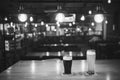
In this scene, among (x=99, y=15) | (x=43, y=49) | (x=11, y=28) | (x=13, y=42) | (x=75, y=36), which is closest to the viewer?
(x=99, y=15)

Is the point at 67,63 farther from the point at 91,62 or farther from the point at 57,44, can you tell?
the point at 57,44

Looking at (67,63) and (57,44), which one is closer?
(67,63)

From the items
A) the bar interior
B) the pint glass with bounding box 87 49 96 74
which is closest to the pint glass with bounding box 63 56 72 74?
the bar interior

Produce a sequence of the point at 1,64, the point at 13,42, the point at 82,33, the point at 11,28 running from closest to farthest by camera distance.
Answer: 1. the point at 1,64
2. the point at 13,42
3. the point at 11,28
4. the point at 82,33

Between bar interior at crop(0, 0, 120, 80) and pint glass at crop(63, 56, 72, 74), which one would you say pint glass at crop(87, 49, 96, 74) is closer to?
bar interior at crop(0, 0, 120, 80)

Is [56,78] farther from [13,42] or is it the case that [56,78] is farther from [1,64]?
[13,42]

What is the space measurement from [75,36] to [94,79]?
15.2 m

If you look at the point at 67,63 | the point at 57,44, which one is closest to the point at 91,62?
the point at 67,63

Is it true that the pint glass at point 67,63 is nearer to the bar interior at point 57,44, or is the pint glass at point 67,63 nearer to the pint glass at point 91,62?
the bar interior at point 57,44

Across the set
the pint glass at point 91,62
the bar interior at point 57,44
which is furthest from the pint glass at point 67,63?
the pint glass at point 91,62

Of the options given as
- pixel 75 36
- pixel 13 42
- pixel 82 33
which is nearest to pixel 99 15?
pixel 13 42

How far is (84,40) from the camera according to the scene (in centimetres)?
1792

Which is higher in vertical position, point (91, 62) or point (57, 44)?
point (91, 62)

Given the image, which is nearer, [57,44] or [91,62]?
[91,62]
